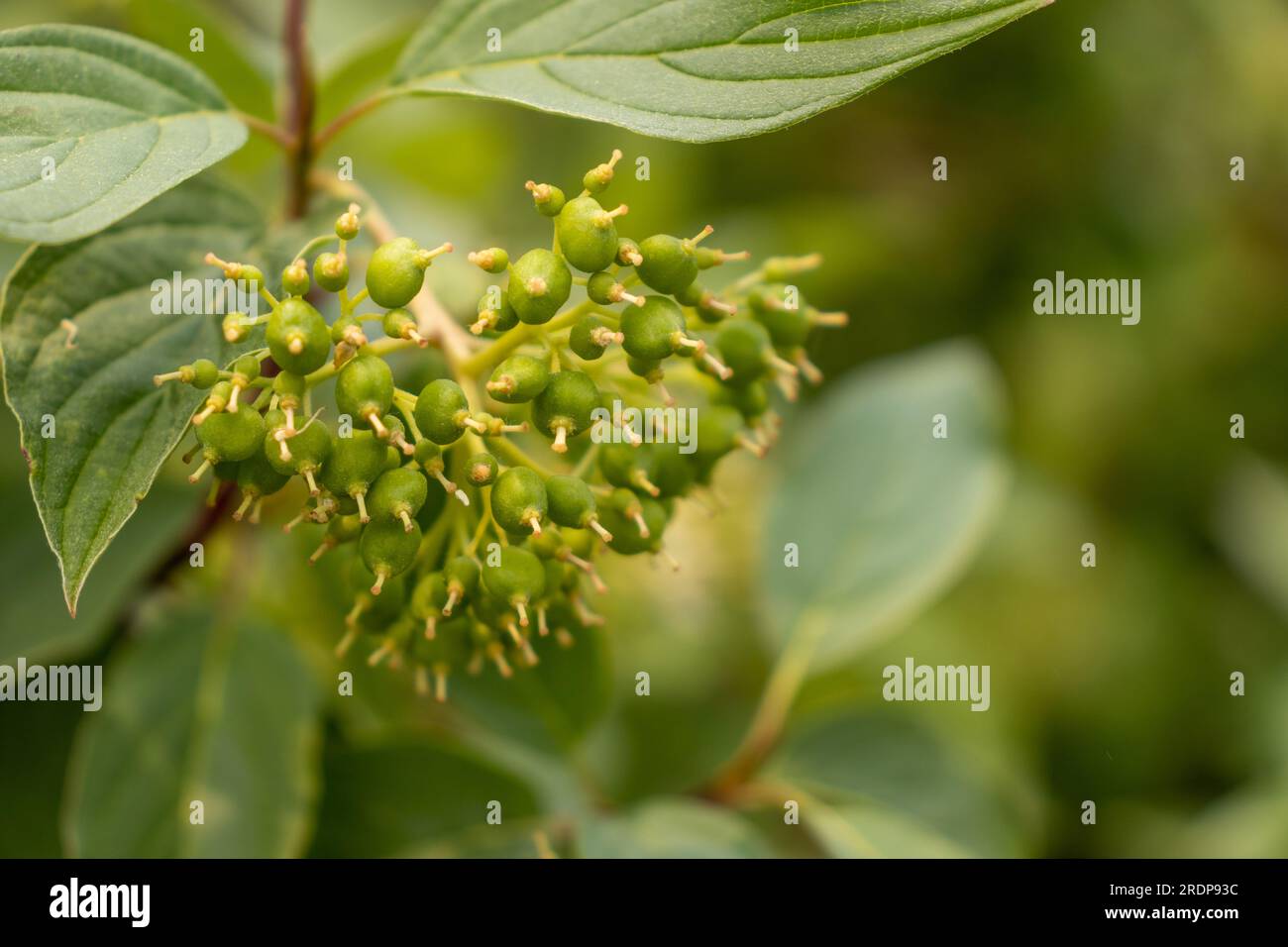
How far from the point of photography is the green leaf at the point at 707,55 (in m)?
1.10

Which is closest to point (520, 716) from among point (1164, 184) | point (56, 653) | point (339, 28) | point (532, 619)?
point (532, 619)

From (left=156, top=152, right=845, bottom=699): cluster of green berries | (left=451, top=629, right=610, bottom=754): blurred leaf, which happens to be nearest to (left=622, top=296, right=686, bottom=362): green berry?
(left=156, top=152, right=845, bottom=699): cluster of green berries

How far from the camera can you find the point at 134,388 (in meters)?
1.17

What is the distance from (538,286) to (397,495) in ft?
0.81

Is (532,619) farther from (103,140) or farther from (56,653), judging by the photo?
(56,653)

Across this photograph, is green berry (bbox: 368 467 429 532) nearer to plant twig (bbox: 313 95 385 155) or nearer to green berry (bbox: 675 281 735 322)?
green berry (bbox: 675 281 735 322)

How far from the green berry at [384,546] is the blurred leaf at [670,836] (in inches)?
28.1

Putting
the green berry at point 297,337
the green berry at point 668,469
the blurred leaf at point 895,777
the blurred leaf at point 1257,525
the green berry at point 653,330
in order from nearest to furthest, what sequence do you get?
the green berry at point 297,337, the green berry at point 653,330, the green berry at point 668,469, the blurred leaf at point 895,777, the blurred leaf at point 1257,525

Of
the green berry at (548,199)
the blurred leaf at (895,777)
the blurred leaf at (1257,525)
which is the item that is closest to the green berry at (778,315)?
the green berry at (548,199)

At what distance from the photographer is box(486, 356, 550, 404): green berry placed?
111 centimetres

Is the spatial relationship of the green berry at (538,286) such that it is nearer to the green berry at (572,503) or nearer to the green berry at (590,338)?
the green berry at (590,338)

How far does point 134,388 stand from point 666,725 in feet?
5.19

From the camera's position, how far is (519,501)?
112 cm
